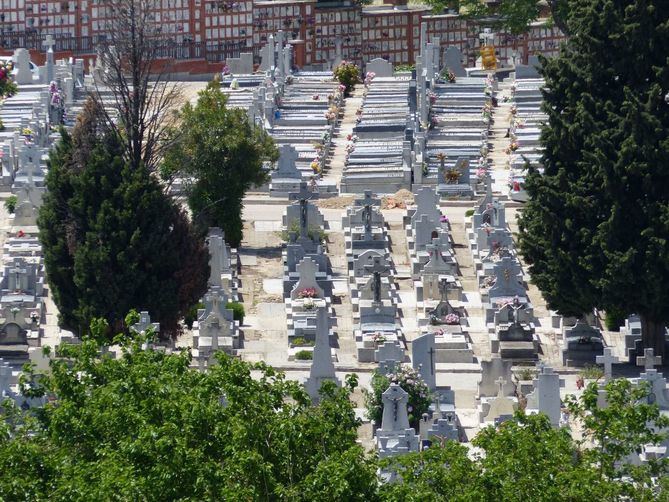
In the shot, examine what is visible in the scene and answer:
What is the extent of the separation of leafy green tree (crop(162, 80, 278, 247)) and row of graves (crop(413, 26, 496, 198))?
775 cm

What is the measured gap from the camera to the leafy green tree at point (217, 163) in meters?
80.9

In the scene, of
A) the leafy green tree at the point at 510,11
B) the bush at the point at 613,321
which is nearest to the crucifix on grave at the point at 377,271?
the bush at the point at 613,321

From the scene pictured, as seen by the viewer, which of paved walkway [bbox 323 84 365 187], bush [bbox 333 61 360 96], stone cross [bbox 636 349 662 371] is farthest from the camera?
bush [bbox 333 61 360 96]

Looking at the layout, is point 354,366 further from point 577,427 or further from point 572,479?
point 572,479

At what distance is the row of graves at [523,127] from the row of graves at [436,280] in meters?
2.93

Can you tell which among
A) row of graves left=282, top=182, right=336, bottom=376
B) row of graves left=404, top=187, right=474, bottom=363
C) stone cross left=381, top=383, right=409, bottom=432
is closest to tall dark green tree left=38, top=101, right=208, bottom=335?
row of graves left=282, top=182, right=336, bottom=376

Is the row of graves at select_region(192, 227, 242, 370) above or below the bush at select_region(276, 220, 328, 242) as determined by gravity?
below

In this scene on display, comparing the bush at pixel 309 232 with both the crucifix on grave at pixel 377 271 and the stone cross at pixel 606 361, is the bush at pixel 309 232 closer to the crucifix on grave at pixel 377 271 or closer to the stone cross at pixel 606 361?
the crucifix on grave at pixel 377 271

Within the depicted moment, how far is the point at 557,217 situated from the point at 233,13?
47.3 metres

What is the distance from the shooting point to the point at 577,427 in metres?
66.0

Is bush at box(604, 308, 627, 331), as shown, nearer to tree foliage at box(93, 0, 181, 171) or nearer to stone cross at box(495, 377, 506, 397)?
stone cross at box(495, 377, 506, 397)

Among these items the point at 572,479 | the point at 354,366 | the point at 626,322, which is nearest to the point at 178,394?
the point at 572,479

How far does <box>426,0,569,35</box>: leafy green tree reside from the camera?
10294 cm

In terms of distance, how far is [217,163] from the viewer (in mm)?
81312
